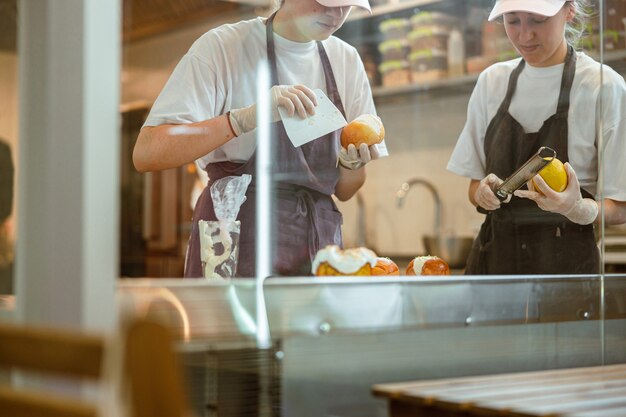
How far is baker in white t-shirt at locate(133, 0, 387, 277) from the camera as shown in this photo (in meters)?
2.06

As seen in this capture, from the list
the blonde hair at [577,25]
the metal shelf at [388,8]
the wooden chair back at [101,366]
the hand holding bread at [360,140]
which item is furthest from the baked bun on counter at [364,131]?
the wooden chair back at [101,366]

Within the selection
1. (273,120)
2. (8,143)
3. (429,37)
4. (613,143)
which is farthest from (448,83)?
(8,143)

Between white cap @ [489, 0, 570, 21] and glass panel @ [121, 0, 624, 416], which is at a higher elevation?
white cap @ [489, 0, 570, 21]

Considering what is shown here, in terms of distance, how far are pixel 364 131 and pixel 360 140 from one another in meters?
0.02

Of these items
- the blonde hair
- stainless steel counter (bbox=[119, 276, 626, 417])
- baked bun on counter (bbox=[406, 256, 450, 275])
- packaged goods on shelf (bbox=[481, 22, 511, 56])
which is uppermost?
the blonde hair

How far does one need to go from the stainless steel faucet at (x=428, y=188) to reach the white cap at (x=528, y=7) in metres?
0.47

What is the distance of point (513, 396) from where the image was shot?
2.07 metres

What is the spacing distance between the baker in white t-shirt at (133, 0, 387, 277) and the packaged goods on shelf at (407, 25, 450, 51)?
1.42 ft

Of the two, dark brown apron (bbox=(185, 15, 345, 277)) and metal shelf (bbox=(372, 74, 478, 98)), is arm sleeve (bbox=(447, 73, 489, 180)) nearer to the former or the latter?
metal shelf (bbox=(372, 74, 478, 98))

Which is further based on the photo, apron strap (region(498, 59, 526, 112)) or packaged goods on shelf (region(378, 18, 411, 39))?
apron strap (region(498, 59, 526, 112))

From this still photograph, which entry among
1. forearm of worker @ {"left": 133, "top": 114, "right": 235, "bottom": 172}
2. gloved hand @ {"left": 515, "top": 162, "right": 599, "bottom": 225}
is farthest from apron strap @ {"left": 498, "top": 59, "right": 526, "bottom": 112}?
forearm of worker @ {"left": 133, "top": 114, "right": 235, "bottom": 172}

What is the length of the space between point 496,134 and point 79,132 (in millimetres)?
1218

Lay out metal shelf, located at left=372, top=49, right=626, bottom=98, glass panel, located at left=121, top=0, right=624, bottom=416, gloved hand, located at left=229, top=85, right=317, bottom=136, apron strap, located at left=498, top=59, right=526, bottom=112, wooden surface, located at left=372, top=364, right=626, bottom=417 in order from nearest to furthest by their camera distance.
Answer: wooden surface, located at left=372, top=364, right=626, bottom=417
glass panel, located at left=121, top=0, right=624, bottom=416
gloved hand, located at left=229, top=85, right=317, bottom=136
metal shelf, located at left=372, top=49, right=626, bottom=98
apron strap, located at left=498, top=59, right=526, bottom=112

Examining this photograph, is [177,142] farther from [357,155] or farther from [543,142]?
[543,142]
